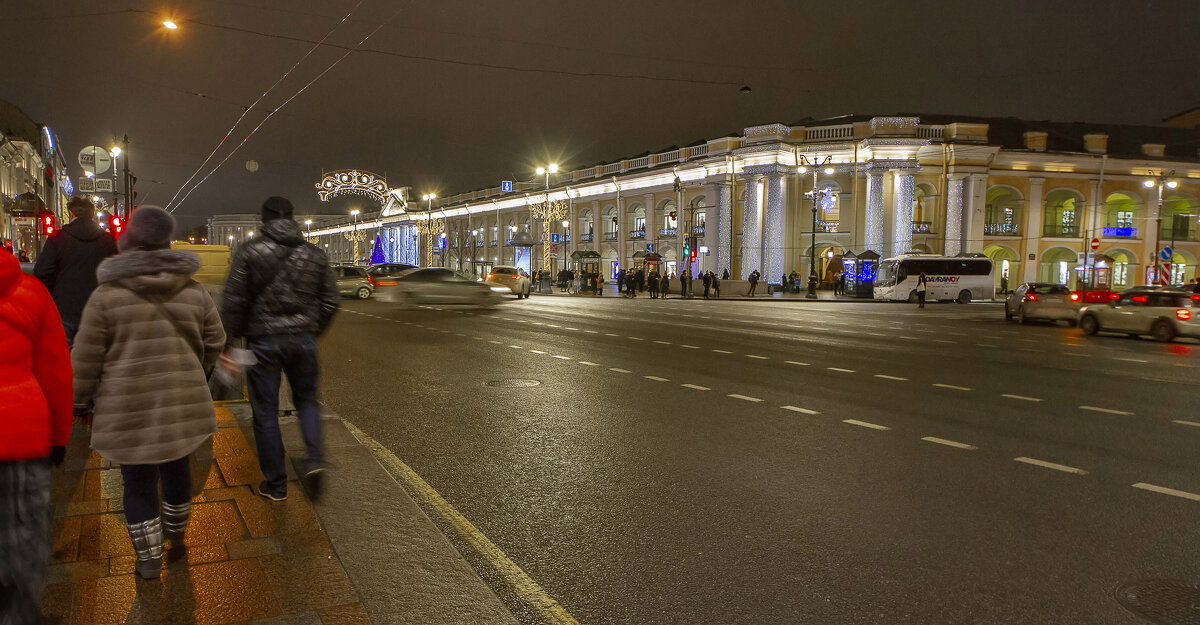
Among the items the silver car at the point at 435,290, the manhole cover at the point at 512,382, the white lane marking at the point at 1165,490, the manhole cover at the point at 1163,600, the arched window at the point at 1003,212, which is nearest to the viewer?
the manhole cover at the point at 1163,600

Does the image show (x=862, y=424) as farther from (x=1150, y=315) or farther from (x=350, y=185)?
(x=350, y=185)

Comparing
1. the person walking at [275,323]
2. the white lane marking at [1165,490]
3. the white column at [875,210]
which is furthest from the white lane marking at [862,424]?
the white column at [875,210]

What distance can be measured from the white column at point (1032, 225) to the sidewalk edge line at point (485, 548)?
56.5 metres

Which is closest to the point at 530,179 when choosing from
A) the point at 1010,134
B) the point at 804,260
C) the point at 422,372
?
the point at 804,260

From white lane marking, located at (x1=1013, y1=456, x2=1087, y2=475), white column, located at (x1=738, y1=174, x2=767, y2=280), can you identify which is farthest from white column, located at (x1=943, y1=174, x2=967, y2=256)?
white lane marking, located at (x1=1013, y1=456, x2=1087, y2=475)

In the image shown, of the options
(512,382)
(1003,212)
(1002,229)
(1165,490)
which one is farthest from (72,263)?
(1003,212)

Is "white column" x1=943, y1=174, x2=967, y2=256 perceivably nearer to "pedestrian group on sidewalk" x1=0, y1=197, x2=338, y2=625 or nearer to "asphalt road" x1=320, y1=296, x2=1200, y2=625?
"asphalt road" x1=320, y1=296, x2=1200, y2=625

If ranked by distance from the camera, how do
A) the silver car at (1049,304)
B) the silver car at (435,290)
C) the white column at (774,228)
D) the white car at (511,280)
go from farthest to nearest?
the white column at (774,228) < the white car at (511,280) < the silver car at (435,290) < the silver car at (1049,304)

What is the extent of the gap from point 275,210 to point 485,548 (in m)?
2.41

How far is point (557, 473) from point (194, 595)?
2743 mm

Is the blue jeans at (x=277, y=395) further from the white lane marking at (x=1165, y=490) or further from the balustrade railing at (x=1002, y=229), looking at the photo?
the balustrade railing at (x=1002, y=229)

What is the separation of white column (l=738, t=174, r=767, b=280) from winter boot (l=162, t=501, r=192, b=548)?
161 feet

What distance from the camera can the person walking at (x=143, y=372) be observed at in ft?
11.3

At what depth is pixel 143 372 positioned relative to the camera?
11.4 ft
